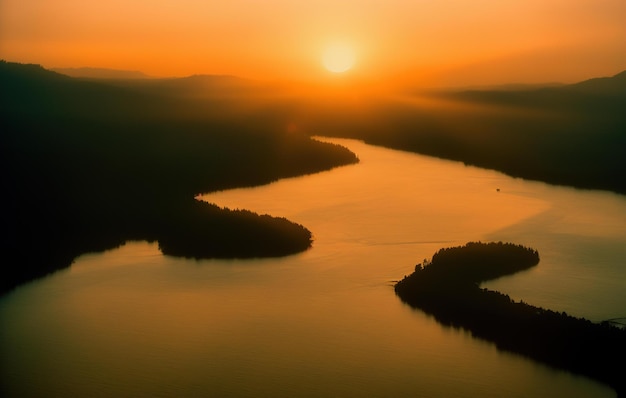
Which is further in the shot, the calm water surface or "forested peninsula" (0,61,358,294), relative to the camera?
"forested peninsula" (0,61,358,294)

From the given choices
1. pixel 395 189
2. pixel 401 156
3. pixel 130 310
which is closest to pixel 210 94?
pixel 401 156

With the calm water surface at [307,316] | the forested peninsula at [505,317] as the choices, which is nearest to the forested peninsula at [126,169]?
the calm water surface at [307,316]

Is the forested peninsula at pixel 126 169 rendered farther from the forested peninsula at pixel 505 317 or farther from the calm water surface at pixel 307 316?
the forested peninsula at pixel 505 317

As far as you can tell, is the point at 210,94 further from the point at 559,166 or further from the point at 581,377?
the point at 581,377

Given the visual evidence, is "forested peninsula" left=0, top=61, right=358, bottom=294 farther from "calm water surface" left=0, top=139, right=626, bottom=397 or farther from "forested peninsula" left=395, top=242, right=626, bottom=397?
"forested peninsula" left=395, top=242, right=626, bottom=397

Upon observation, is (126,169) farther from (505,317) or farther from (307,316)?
(505,317)

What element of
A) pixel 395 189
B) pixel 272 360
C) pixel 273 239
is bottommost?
pixel 272 360

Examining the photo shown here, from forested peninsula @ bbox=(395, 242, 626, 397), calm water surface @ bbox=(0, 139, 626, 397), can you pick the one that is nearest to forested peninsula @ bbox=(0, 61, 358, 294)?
calm water surface @ bbox=(0, 139, 626, 397)
